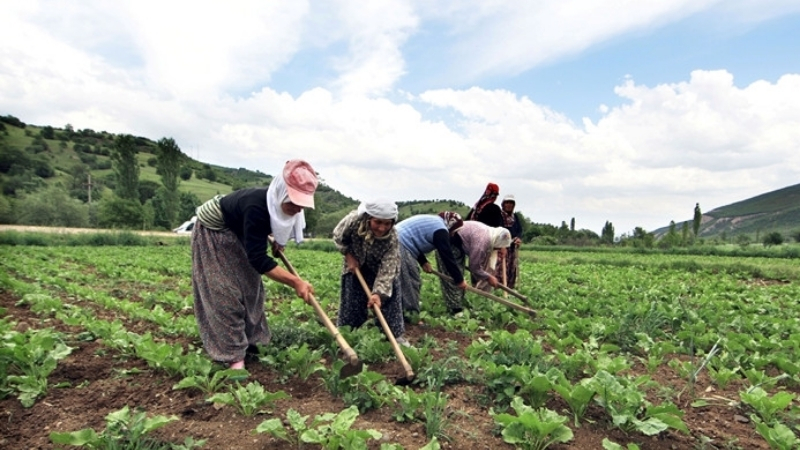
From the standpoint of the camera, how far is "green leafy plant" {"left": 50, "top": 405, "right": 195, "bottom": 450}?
7.33 ft

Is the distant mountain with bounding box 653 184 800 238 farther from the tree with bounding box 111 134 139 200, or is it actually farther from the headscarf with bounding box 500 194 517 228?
the headscarf with bounding box 500 194 517 228

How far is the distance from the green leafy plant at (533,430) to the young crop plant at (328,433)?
68 cm

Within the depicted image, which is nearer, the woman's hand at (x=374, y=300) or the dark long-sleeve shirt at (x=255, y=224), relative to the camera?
the dark long-sleeve shirt at (x=255, y=224)

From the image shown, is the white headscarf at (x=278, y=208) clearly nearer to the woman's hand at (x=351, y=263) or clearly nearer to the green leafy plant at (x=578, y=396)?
the woman's hand at (x=351, y=263)

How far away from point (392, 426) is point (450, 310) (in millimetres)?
3533

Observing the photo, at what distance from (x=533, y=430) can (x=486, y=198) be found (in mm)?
4901

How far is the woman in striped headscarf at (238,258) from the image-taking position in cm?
346

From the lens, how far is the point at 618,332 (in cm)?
503

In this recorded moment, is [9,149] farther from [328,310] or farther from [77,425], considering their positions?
[328,310]

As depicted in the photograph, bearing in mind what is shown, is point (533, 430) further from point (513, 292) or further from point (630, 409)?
point (513, 292)

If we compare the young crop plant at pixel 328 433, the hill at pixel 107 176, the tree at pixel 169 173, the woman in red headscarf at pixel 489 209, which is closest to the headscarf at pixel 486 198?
the woman in red headscarf at pixel 489 209

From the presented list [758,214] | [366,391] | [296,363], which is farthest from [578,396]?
[758,214]

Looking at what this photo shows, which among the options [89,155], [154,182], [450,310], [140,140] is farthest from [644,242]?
[140,140]

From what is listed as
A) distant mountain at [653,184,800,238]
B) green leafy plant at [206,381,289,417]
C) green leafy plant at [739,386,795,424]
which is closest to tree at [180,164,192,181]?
green leafy plant at [206,381,289,417]
